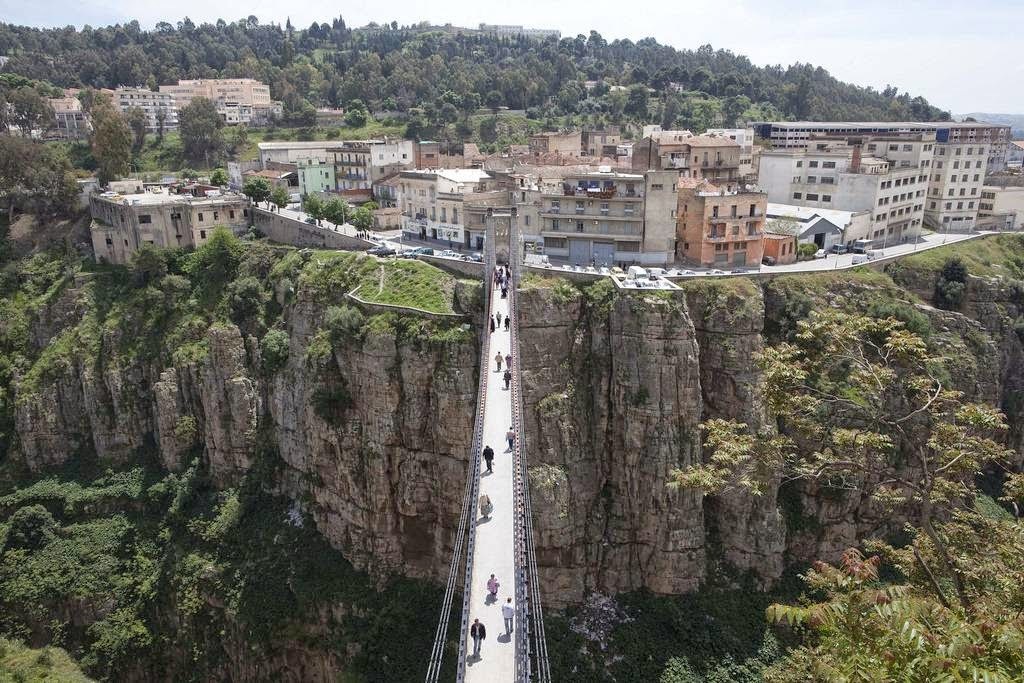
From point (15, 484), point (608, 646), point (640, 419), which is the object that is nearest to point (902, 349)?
point (640, 419)

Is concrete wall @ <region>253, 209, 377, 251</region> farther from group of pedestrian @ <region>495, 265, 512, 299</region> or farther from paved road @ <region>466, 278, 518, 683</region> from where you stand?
paved road @ <region>466, 278, 518, 683</region>

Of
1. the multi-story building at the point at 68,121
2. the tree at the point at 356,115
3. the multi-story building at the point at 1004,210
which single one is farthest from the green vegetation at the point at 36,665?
the tree at the point at 356,115

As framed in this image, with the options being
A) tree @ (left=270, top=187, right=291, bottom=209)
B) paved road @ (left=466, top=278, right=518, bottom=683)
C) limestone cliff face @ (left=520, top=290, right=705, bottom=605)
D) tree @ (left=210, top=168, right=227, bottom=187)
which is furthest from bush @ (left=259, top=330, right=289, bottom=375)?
tree @ (left=210, top=168, right=227, bottom=187)

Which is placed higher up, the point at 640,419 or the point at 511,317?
the point at 511,317

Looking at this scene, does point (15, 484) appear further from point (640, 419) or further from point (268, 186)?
point (640, 419)

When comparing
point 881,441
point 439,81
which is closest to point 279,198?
point 881,441

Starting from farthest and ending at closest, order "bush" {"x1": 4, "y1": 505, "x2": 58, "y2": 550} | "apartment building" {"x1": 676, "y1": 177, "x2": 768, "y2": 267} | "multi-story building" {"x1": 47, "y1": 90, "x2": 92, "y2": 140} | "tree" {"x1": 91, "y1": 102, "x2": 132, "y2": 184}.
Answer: "multi-story building" {"x1": 47, "y1": 90, "x2": 92, "y2": 140} < "tree" {"x1": 91, "y1": 102, "x2": 132, "y2": 184} < "apartment building" {"x1": 676, "y1": 177, "x2": 768, "y2": 267} < "bush" {"x1": 4, "y1": 505, "x2": 58, "y2": 550}

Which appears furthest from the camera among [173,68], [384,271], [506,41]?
A: [506,41]
